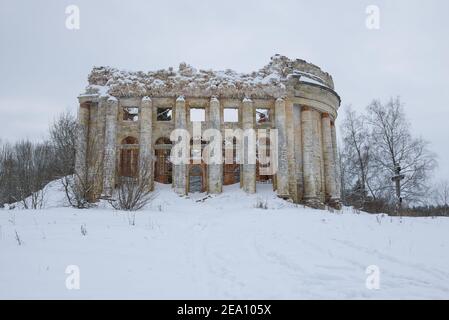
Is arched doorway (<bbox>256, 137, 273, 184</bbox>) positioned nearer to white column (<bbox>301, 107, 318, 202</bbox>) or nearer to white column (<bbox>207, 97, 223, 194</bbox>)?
white column (<bbox>301, 107, 318, 202</bbox>)

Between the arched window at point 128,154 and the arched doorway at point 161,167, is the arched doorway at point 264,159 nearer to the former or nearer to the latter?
the arched doorway at point 161,167

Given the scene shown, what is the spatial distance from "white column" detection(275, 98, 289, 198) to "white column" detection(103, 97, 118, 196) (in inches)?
351

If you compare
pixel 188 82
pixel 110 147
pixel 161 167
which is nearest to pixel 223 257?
pixel 110 147

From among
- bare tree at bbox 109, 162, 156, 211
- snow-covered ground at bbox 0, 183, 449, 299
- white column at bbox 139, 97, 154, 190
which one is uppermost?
white column at bbox 139, 97, 154, 190

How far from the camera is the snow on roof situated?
21.2 meters

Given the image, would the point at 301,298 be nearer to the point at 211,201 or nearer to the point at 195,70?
the point at 211,201

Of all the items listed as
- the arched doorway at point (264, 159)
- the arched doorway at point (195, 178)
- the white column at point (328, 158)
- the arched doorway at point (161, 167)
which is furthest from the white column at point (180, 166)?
the white column at point (328, 158)

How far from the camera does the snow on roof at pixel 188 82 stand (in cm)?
2117

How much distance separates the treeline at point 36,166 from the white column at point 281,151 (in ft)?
34.7

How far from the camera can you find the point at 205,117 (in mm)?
21531

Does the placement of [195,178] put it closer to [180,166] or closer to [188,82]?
[180,166]

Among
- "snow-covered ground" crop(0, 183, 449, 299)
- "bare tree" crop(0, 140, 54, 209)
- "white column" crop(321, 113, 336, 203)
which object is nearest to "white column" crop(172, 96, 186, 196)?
"bare tree" crop(0, 140, 54, 209)

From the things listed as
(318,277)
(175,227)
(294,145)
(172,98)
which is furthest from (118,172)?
(318,277)
